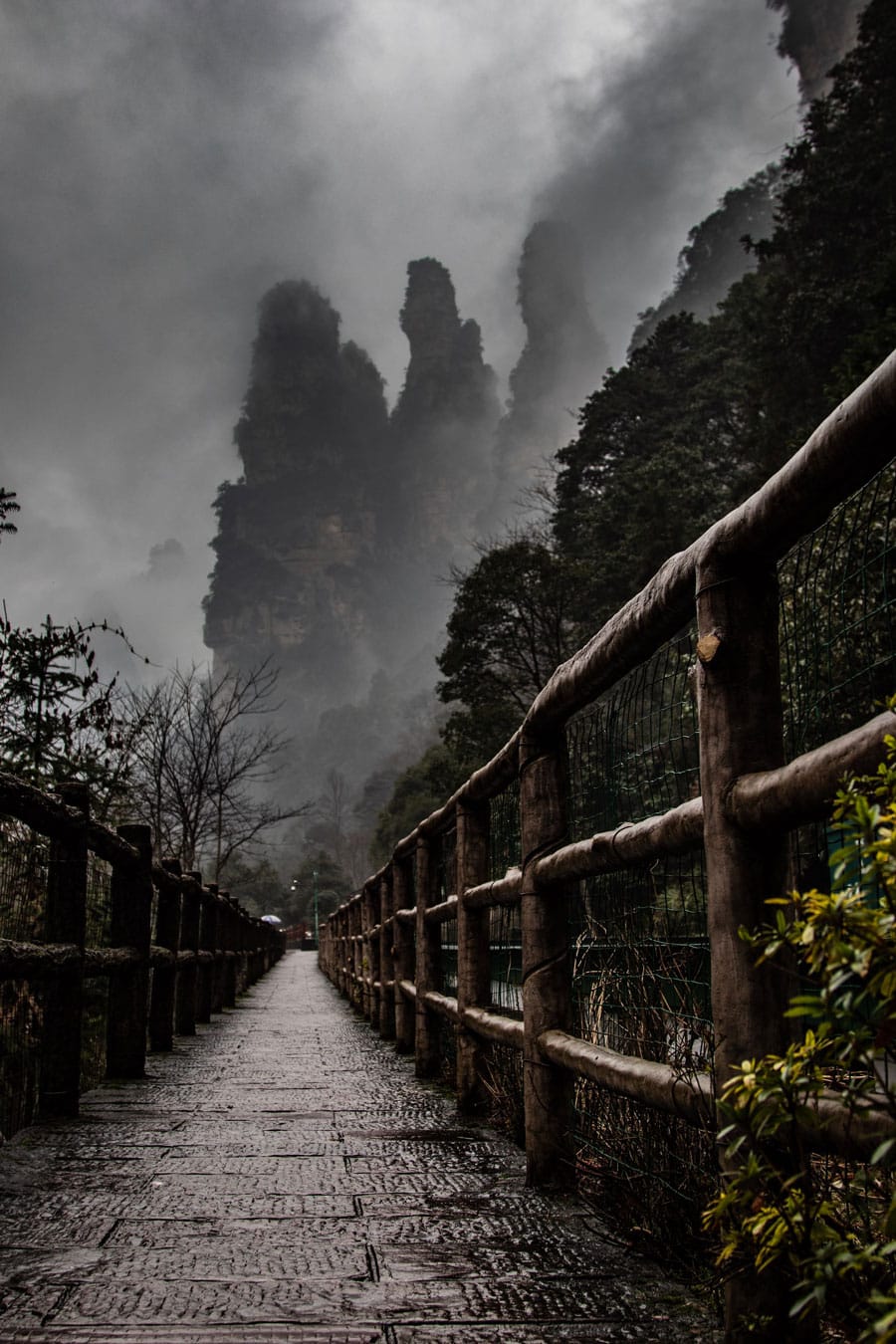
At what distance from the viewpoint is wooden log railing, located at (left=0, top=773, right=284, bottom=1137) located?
3.80 meters

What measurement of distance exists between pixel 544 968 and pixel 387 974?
16.3ft

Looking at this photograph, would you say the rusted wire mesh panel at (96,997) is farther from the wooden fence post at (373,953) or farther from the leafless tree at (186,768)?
the leafless tree at (186,768)

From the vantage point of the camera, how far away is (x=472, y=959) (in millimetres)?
4031

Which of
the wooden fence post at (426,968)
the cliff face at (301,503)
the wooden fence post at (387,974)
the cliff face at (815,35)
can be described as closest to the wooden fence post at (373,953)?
the wooden fence post at (387,974)

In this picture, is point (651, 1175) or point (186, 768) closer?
point (651, 1175)

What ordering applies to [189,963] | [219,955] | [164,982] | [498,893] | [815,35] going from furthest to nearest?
[815,35], [219,955], [189,963], [164,982], [498,893]

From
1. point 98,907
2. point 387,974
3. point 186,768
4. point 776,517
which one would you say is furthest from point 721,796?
point 186,768

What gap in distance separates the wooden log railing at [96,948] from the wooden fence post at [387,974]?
1250mm

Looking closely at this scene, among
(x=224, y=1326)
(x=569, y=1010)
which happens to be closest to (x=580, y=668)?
(x=569, y=1010)

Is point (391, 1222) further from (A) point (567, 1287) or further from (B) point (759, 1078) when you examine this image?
(B) point (759, 1078)

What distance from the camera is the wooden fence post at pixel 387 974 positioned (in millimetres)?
7434

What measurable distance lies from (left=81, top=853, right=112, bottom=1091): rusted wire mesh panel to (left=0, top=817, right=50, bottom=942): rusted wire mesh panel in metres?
1.12

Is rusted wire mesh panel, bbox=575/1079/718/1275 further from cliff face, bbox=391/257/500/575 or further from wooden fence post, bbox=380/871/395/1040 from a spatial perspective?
cliff face, bbox=391/257/500/575

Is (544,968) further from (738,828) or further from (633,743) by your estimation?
(738,828)
